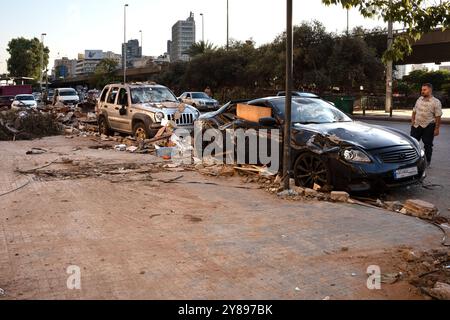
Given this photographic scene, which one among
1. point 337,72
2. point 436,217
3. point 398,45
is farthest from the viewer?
point 337,72

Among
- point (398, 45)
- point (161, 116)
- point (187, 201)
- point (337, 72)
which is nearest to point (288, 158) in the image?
point (187, 201)

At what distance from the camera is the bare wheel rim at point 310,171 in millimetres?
7459

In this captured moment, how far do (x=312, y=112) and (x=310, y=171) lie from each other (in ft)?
5.19

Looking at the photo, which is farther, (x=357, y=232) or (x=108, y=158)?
(x=108, y=158)

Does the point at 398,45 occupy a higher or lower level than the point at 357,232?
higher

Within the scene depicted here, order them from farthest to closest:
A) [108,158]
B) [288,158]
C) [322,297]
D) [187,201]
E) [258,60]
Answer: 1. [258,60]
2. [108,158]
3. [288,158]
4. [187,201]
5. [322,297]

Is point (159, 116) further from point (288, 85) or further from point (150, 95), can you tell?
point (288, 85)

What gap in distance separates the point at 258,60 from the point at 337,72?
8771 mm

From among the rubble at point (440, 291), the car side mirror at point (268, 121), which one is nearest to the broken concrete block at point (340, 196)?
the car side mirror at point (268, 121)

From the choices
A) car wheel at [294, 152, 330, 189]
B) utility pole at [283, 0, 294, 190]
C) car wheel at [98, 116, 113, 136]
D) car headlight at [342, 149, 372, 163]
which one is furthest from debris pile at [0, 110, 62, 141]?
car headlight at [342, 149, 372, 163]

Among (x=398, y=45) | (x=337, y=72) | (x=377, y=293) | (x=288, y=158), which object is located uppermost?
(x=337, y=72)

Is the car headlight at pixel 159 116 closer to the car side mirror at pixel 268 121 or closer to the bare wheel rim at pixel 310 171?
the car side mirror at pixel 268 121

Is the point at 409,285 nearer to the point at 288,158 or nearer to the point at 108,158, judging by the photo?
the point at 288,158

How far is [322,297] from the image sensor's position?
3730 millimetres
